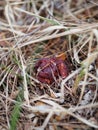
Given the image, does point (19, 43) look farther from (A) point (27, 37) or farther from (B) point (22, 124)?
(B) point (22, 124)

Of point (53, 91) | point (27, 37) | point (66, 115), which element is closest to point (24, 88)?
point (53, 91)

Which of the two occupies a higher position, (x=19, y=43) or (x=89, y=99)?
(x=19, y=43)

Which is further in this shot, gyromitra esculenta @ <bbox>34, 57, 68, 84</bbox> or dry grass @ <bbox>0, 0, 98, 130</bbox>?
gyromitra esculenta @ <bbox>34, 57, 68, 84</bbox>

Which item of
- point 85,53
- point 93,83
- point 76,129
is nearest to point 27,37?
point 85,53

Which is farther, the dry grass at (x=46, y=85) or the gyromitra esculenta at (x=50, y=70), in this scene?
the gyromitra esculenta at (x=50, y=70)

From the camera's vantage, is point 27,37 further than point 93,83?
Yes

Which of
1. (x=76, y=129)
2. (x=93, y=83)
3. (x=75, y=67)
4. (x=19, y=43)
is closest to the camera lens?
(x=76, y=129)

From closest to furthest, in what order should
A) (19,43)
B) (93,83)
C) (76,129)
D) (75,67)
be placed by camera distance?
(76,129), (93,83), (75,67), (19,43)

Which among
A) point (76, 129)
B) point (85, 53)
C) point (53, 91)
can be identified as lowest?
point (76, 129)
